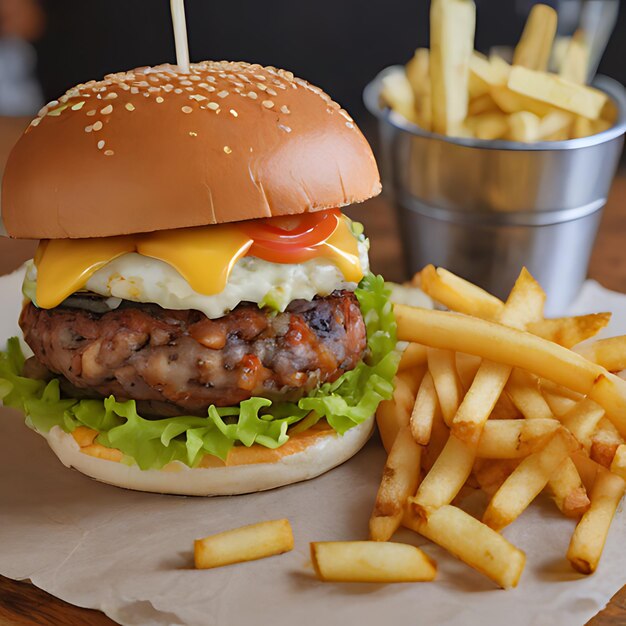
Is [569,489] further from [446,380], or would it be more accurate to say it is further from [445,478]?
[446,380]

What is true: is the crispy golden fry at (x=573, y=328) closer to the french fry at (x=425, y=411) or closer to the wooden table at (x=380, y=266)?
the french fry at (x=425, y=411)

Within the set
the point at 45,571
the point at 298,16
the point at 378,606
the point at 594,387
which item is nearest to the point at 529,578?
the point at 378,606

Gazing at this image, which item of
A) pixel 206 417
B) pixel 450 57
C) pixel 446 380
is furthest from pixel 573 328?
pixel 450 57

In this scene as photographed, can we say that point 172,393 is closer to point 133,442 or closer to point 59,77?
point 133,442

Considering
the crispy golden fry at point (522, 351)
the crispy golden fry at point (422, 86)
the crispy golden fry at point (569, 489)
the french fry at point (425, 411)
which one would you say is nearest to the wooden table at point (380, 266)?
the crispy golden fry at point (569, 489)

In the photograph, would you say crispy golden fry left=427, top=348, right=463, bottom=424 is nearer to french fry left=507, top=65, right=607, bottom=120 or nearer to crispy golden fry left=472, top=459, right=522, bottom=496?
crispy golden fry left=472, top=459, right=522, bottom=496

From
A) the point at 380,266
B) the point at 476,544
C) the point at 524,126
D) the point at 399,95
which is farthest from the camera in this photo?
the point at 380,266

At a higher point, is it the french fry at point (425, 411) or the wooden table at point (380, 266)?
the french fry at point (425, 411)
